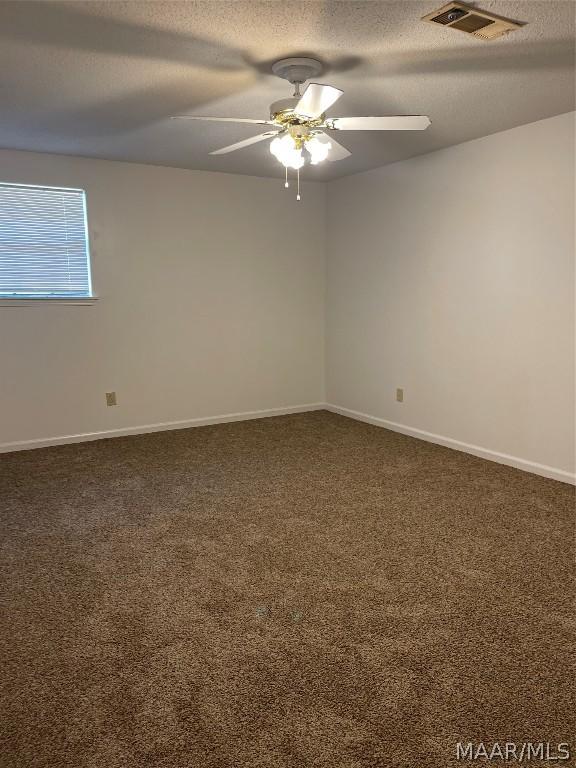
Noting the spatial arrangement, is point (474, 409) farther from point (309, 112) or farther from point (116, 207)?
point (116, 207)

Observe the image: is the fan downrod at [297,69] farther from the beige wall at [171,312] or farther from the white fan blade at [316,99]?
the beige wall at [171,312]

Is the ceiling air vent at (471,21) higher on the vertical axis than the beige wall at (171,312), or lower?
higher

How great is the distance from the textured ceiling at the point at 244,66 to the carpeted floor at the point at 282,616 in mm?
2244

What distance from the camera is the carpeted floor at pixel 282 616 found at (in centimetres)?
159

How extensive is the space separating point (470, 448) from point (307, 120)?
273cm

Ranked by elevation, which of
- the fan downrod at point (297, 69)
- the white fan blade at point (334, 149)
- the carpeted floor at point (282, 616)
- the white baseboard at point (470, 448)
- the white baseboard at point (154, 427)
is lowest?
the carpeted floor at point (282, 616)

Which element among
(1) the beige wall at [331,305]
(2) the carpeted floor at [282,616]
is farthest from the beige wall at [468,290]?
(2) the carpeted floor at [282,616]

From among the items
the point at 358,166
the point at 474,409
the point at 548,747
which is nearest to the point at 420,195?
the point at 358,166

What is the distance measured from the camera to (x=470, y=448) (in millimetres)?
4156

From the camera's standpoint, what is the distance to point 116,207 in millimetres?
4465

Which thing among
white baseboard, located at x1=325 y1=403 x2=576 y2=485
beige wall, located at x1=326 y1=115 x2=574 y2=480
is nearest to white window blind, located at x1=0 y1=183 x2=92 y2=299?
beige wall, located at x1=326 y1=115 x2=574 y2=480

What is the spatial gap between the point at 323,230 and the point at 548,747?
468 centimetres

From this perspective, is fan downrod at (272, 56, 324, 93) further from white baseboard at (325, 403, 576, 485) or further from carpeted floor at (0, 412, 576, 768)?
white baseboard at (325, 403, 576, 485)

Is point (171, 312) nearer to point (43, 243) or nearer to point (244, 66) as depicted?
point (43, 243)
